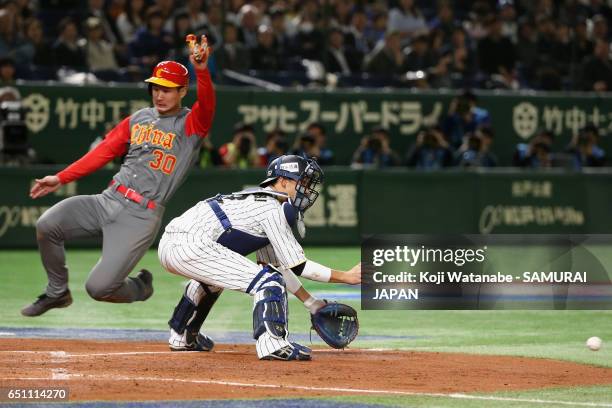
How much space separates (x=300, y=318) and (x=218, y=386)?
15.5 feet

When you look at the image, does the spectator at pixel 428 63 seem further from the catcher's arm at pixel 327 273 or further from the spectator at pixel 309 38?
the catcher's arm at pixel 327 273

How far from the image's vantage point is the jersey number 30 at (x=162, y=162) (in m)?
8.97

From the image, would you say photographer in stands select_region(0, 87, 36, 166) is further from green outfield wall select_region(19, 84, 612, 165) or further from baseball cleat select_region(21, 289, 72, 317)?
baseball cleat select_region(21, 289, 72, 317)

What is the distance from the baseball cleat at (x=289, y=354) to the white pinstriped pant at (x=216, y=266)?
0.03 metres

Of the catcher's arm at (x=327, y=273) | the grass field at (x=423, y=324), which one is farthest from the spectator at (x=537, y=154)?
the catcher's arm at (x=327, y=273)

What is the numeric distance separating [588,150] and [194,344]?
13.1 metres

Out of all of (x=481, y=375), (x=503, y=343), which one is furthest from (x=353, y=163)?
(x=481, y=375)

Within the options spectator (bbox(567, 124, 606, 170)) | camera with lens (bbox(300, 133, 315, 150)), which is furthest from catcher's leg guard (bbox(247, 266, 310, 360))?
spectator (bbox(567, 124, 606, 170))

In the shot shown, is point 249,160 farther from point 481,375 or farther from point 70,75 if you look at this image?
point 481,375

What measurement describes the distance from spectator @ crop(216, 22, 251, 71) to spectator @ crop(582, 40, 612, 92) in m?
6.01

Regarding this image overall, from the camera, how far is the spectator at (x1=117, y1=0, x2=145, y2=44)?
18.6 meters

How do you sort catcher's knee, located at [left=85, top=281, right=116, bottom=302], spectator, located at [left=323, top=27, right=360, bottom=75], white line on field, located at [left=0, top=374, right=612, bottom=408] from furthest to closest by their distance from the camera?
spectator, located at [left=323, top=27, right=360, bottom=75] → catcher's knee, located at [left=85, top=281, right=116, bottom=302] → white line on field, located at [left=0, top=374, right=612, bottom=408]

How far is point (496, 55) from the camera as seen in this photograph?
822 inches

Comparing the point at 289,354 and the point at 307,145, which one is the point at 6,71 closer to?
the point at 307,145
